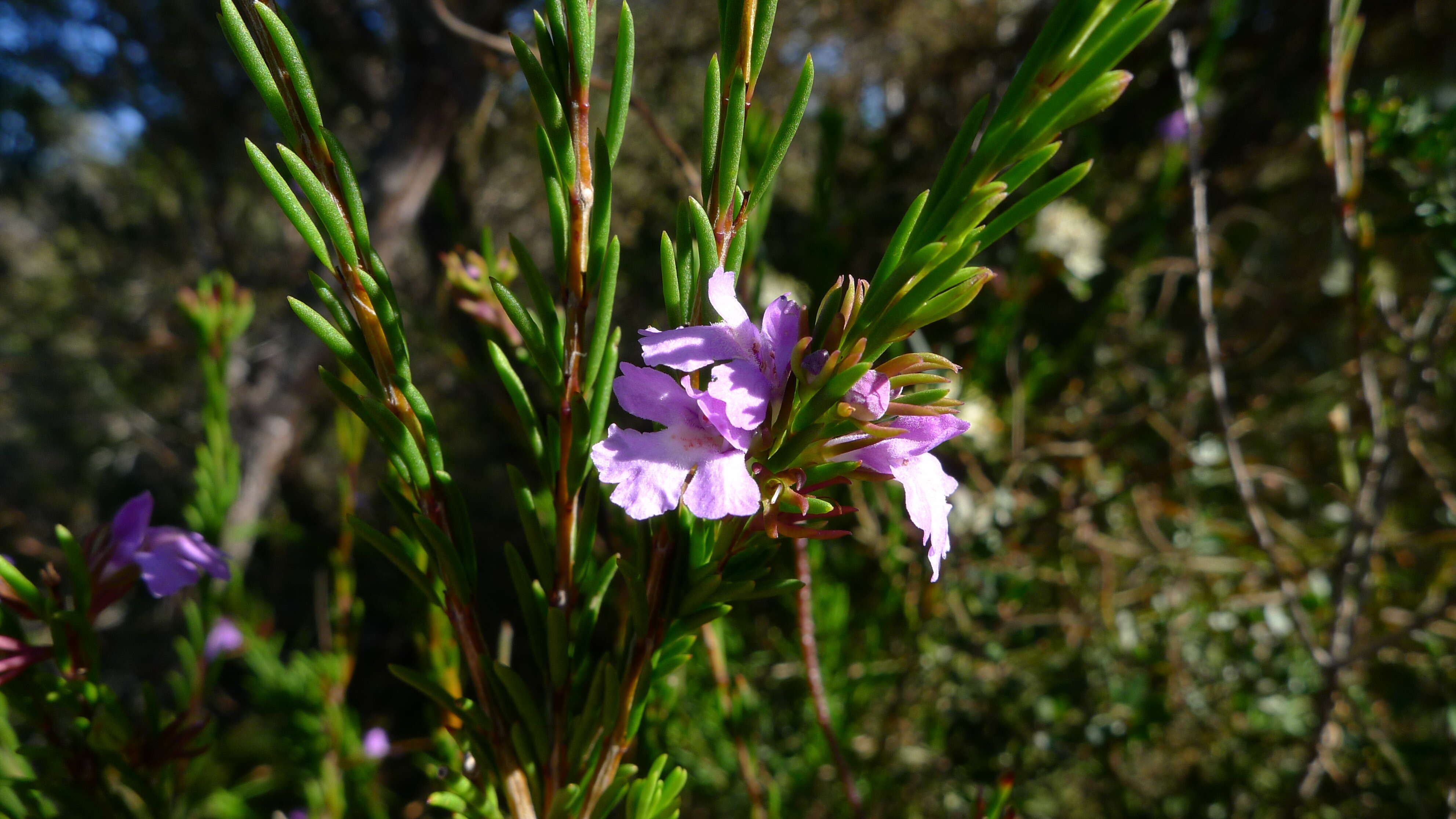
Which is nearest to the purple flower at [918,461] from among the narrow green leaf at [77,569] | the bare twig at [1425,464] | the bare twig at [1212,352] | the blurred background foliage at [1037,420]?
the blurred background foliage at [1037,420]

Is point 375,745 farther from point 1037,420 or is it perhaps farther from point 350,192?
point 1037,420

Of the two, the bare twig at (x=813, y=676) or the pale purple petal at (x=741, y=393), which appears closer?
the pale purple petal at (x=741, y=393)

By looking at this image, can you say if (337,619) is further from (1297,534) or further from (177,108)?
(177,108)

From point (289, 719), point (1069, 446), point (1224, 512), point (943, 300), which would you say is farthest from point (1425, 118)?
point (289, 719)

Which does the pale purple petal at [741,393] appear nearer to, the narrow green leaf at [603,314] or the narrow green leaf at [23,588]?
the narrow green leaf at [603,314]

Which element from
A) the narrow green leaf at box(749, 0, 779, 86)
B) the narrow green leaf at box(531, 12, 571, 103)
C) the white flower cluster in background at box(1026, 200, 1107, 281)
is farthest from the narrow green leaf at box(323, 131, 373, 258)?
the white flower cluster in background at box(1026, 200, 1107, 281)
